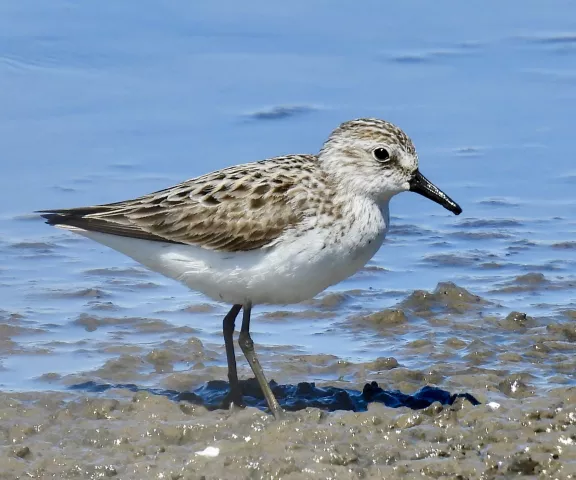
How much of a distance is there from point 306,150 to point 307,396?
18.6 ft

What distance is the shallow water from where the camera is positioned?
10.2m

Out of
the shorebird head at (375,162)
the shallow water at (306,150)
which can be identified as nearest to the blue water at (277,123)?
the shallow water at (306,150)

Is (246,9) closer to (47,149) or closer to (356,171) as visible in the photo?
(47,149)

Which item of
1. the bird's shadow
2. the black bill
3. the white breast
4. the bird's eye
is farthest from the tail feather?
the black bill

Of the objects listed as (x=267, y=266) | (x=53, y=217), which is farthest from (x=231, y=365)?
(x=53, y=217)

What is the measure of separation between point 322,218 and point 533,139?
6778 millimetres

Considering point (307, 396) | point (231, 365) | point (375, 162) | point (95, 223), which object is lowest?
point (307, 396)

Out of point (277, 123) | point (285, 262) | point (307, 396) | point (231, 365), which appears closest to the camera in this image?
point (285, 262)

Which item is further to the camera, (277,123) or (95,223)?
(277,123)

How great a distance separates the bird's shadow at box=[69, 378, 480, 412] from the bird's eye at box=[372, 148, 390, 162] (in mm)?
1643

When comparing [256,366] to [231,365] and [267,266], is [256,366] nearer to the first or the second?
[231,365]

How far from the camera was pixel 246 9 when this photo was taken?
18047 mm

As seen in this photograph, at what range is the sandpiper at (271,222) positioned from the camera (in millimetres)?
8867

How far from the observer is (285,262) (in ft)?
29.0
